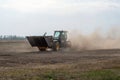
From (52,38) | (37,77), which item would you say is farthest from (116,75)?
(52,38)

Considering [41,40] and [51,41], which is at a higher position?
[41,40]

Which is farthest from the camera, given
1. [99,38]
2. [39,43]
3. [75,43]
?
[99,38]

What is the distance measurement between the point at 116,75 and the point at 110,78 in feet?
4.13

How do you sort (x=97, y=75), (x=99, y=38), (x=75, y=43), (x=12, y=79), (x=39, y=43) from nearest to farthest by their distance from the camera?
(x=12, y=79), (x=97, y=75), (x=39, y=43), (x=75, y=43), (x=99, y=38)

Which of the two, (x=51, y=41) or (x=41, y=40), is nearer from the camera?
(x=41, y=40)

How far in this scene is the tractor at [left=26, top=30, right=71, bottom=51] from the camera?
46831 millimetres

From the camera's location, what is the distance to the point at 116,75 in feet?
64.8

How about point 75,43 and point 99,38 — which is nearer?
point 75,43

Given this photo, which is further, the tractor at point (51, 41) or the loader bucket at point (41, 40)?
the tractor at point (51, 41)

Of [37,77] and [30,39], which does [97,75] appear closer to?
[37,77]

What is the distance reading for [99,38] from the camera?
59719mm

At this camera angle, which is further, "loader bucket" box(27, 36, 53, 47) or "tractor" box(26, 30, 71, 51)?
"tractor" box(26, 30, 71, 51)

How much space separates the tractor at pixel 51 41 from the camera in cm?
4683

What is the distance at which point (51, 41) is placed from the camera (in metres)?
47.4
